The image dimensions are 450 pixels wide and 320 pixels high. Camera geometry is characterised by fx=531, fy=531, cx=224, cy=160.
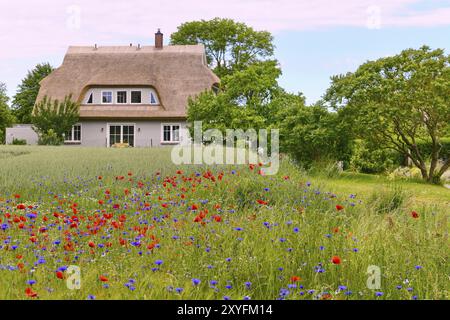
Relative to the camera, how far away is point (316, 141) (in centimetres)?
2123

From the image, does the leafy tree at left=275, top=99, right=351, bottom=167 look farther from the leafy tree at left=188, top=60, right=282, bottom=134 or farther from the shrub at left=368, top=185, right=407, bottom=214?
the shrub at left=368, top=185, right=407, bottom=214

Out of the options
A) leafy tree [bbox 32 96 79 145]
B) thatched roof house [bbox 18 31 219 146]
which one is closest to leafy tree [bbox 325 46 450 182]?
thatched roof house [bbox 18 31 219 146]

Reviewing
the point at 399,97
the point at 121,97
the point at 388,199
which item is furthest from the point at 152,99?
the point at 388,199

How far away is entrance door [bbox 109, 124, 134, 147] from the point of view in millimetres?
39062

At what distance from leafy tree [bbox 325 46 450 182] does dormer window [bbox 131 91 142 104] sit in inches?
822

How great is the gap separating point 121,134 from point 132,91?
346cm

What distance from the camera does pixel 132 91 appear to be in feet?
131

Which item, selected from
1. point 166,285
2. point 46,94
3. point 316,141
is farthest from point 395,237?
point 46,94

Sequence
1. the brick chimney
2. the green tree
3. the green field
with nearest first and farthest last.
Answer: the green field → the brick chimney → the green tree

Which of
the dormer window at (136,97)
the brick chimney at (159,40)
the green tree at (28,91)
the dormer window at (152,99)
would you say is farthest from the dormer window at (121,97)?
the green tree at (28,91)

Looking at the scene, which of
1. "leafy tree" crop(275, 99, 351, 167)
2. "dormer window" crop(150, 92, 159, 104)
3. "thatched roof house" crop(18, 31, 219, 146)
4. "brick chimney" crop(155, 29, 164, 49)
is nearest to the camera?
"leafy tree" crop(275, 99, 351, 167)

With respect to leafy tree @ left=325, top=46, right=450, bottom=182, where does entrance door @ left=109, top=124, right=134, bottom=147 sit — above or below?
below

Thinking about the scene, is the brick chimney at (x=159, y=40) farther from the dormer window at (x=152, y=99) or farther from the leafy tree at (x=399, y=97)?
the leafy tree at (x=399, y=97)

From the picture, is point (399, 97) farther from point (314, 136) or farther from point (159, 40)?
point (159, 40)
